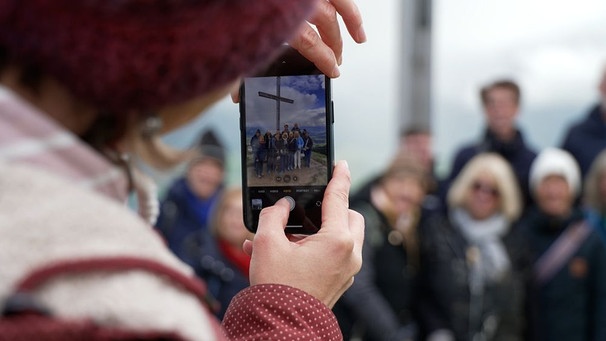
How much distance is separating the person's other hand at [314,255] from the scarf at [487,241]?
286cm

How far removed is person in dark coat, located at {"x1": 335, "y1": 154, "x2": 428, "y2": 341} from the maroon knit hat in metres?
2.79

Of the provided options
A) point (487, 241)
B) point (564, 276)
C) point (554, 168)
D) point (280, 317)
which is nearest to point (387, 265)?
point (487, 241)

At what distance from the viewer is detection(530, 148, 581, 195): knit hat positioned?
12.9 feet

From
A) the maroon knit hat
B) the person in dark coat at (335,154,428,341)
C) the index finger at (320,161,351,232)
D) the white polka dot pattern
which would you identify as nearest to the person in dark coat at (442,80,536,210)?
the person in dark coat at (335,154,428,341)

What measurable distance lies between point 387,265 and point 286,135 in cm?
246

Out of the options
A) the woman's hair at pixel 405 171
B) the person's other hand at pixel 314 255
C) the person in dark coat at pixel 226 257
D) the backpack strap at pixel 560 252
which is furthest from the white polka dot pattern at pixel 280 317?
the backpack strap at pixel 560 252

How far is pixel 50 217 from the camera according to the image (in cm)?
50

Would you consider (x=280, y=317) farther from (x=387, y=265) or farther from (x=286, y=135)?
(x=387, y=265)

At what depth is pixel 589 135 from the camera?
433cm

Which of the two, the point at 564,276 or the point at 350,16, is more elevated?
the point at 350,16

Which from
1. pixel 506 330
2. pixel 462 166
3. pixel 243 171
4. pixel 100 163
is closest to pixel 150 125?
pixel 100 163

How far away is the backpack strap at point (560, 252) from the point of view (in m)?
3.74

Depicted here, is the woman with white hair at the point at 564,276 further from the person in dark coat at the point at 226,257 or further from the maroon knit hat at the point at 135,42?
the maroon knit hat at the point at 135,42

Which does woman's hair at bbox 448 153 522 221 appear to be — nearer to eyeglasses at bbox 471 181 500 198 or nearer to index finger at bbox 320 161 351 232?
eyeglasses at bbox 471 181 500 198
